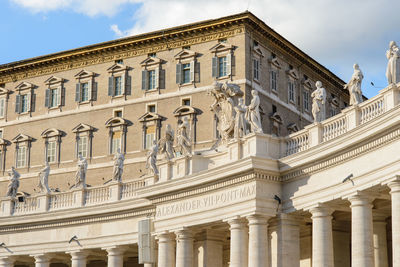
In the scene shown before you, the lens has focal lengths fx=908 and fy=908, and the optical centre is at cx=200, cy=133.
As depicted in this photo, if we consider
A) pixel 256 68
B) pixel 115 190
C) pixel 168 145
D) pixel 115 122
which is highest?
pixel 256 68

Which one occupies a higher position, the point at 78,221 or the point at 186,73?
the point at 186,73

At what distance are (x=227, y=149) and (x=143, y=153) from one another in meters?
39.1

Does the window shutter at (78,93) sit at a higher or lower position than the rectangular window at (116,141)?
higher

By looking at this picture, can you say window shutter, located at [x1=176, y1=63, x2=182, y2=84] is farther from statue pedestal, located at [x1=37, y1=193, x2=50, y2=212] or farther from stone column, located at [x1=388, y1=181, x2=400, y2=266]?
stone column, located at [x1=388, y1=181, x2=400, y2=266]

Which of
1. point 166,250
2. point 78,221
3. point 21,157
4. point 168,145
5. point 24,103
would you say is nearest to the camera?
point 166,250

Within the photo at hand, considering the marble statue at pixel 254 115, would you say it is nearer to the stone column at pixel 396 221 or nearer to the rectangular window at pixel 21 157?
the stone column at pixel 396 221

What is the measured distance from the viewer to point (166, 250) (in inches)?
1903

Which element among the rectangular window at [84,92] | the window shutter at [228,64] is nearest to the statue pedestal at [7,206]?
the window shutter at [228,64]

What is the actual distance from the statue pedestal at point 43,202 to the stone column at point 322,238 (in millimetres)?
22917

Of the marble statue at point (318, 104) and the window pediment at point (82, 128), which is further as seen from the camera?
the window pediment at point (82, 128)

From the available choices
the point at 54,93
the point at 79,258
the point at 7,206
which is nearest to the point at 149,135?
the point at 54,93

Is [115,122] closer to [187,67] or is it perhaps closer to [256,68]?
[187,67]

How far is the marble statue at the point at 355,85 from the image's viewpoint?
40000 mm

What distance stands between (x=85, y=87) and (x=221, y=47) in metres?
16.1
